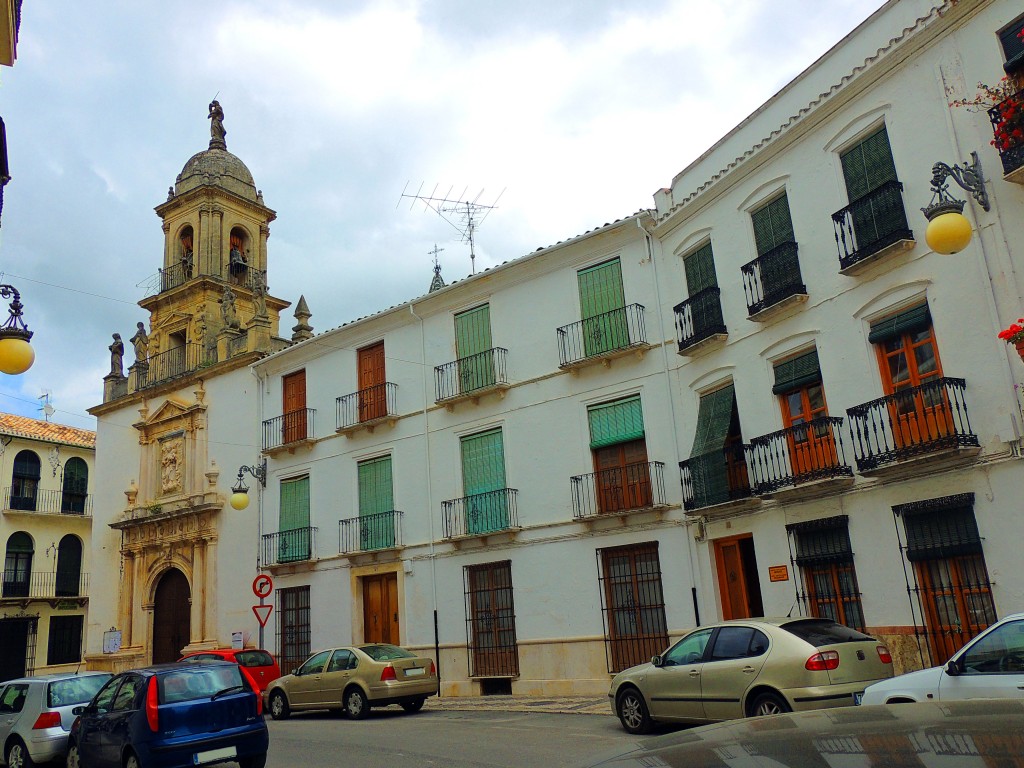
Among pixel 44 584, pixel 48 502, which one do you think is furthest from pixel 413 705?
pixel 48 502

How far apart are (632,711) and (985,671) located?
5101 mm

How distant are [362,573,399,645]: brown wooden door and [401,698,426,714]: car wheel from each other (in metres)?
4.76

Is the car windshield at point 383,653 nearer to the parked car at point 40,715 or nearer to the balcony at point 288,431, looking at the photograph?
the parked car at point 40,715

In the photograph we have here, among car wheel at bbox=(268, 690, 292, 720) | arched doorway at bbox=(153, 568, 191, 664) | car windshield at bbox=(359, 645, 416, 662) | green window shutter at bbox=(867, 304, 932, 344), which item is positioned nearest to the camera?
green window shutter at bbox=(867, 304, 932, 344)

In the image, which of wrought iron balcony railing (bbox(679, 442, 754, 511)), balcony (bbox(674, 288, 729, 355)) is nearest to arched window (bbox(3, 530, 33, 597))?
wrought iron balcony railing (bbox(679, 442, 754, 511))

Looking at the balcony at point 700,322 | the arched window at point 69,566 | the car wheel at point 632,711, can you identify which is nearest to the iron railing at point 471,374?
the balcony at point 700,322

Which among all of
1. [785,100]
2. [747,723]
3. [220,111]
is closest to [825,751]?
[747,723]

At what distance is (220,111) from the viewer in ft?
110

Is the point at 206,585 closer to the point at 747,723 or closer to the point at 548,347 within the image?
the point at 548,347

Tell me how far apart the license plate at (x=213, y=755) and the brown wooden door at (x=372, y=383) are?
516 inches

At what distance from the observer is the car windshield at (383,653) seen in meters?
16.1

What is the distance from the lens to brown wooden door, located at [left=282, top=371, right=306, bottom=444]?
24.5 meters

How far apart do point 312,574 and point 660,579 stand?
10.3 metres

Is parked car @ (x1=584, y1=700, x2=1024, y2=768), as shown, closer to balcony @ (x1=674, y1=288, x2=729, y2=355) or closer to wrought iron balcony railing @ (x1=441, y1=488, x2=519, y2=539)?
balcony @ (x1=674, y1=288, x2=729, y2=355)
